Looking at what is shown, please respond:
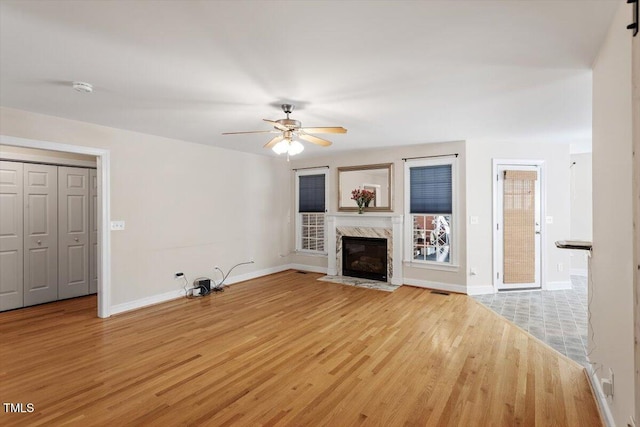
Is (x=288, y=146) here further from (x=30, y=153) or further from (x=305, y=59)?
(x=30, y=153)

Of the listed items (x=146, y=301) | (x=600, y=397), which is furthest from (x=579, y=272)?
(x=146, y=301)

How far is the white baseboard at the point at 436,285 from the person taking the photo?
16.9 ft

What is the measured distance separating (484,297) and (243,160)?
500 centimetres

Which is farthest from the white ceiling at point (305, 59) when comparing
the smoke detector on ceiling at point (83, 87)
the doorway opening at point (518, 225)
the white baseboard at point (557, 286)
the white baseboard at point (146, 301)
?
the white baseboard at point (557, 286)

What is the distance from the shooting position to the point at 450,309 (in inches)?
171

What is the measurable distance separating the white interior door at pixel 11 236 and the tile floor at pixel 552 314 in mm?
6885

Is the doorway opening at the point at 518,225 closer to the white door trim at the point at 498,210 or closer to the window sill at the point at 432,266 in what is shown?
the white door trim at the point at 498,210

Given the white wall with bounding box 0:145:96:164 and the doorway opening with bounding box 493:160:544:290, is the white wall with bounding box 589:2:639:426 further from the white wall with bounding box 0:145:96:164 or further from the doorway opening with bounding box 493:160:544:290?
the white wall with bounding box 0:145:96:164

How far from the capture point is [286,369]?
2.71 meters

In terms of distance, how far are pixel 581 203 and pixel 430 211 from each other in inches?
142

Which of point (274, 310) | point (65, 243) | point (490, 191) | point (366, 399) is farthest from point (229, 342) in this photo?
point (490, 191)

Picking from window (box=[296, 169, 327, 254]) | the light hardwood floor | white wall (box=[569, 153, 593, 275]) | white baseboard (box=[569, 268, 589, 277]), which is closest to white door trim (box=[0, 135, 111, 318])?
the light hardwood floor

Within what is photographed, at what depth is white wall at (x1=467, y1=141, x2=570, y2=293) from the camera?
5.15 meters

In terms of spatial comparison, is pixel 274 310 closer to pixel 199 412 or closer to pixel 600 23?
pixel 199 412
